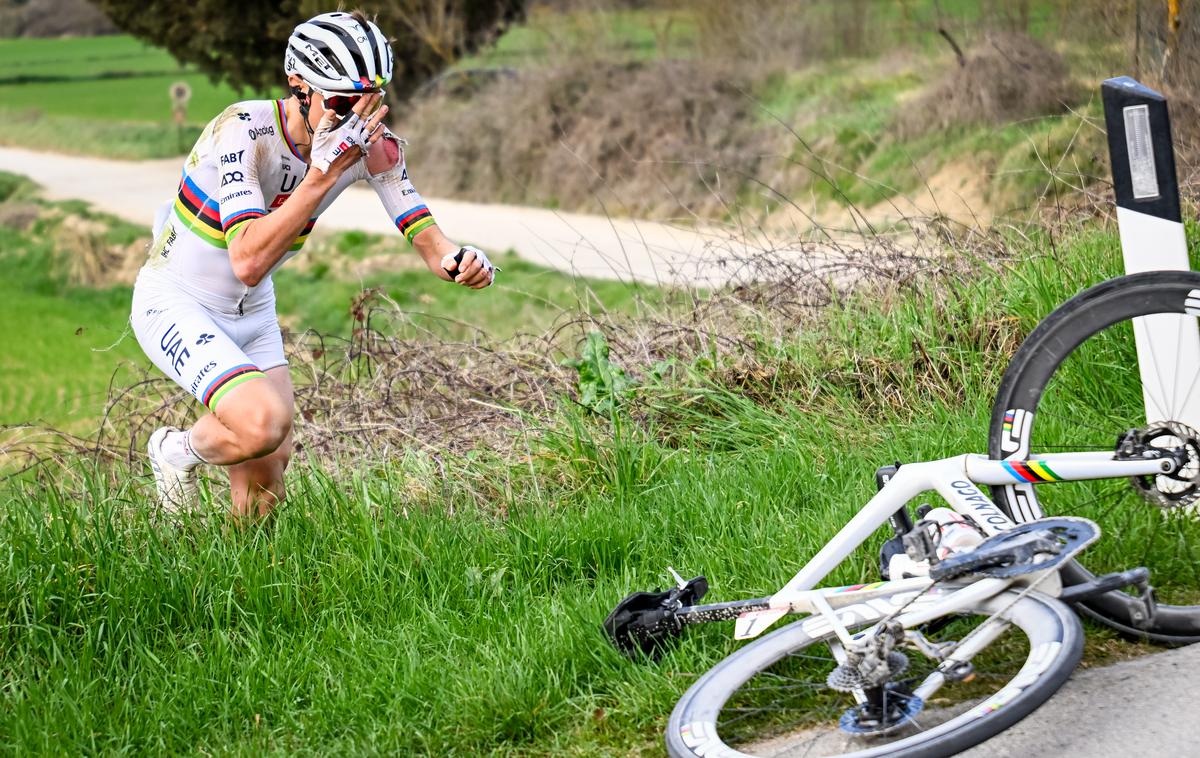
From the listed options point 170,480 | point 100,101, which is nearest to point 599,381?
point 170,480

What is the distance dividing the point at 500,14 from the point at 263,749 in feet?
83.2

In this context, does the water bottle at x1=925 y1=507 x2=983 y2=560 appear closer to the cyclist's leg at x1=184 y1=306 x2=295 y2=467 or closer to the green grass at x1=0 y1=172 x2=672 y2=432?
the cyclist's leg at x1=184 y1=306 x2=295 y2=467

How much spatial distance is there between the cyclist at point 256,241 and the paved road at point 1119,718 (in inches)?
92.0

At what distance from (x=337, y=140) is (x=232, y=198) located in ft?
1.97

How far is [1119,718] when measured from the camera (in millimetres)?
3299

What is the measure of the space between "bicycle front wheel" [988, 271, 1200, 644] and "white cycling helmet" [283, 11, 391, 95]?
8.23ft

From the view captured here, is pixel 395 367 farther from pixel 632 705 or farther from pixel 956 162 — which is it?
pixel 956 162

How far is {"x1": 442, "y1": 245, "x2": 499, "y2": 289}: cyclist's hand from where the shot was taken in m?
4.86

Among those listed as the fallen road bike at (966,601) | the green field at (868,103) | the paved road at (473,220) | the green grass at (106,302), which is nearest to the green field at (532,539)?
the fallen road bike at (966,601)

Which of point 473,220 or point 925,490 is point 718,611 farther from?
point 473,220

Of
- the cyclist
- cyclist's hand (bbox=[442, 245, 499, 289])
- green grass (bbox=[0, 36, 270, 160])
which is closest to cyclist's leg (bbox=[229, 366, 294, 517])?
the cyclist

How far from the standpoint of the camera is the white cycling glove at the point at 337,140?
471cm

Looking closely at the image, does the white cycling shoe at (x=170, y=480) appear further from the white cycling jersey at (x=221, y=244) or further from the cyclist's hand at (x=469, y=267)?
the cyclist's hand at (x=469, y=267)

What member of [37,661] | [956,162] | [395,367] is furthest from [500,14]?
[37,661]
